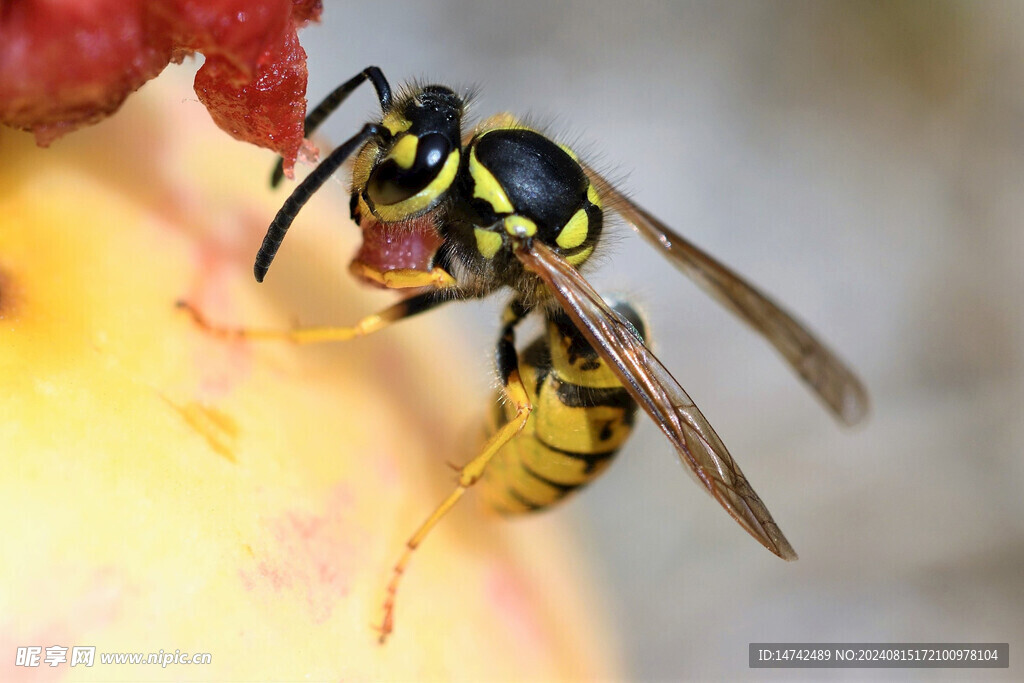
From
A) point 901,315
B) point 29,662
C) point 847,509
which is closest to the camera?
point 29,662

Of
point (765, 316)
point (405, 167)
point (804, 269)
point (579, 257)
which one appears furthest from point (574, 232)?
point (804, 269)

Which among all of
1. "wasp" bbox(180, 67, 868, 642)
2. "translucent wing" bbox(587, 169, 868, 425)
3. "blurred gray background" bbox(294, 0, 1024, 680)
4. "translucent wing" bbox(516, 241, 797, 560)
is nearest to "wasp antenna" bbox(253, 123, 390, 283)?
"wasp" bbox(180, 67, 868, 642)

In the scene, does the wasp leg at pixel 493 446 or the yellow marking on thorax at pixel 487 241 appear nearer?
the wasp leg at pixel 493 446

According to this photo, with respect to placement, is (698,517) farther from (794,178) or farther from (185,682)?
(185,682)

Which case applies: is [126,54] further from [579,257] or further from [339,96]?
[579,257]

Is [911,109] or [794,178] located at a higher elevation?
[911,109]

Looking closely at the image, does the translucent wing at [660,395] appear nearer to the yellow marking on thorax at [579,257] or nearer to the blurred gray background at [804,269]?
the yellow marking on thorax at [579,257]

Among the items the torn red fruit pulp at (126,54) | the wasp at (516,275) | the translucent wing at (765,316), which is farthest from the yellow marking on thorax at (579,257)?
the torn red fruit pulp at (126,54)

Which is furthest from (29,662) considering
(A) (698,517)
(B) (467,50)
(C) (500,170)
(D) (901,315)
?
(D) (901,315)
